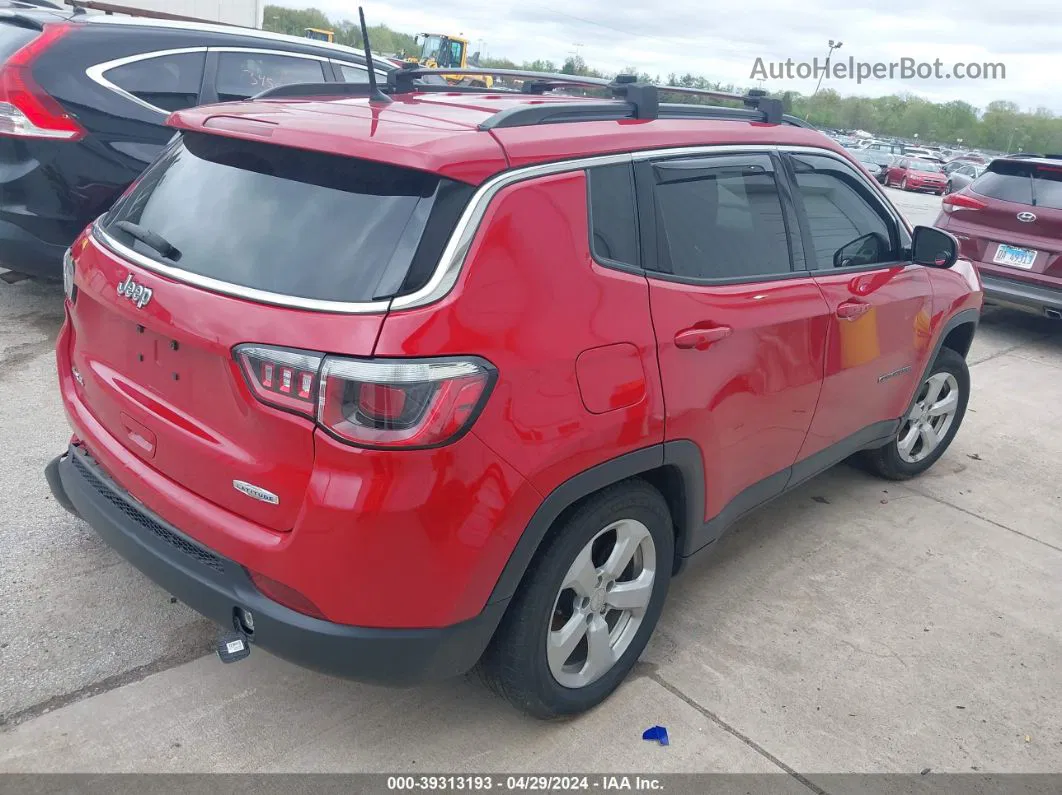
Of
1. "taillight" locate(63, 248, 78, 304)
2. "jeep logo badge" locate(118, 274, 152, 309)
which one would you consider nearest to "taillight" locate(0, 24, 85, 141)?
"taillight" locate(63, 248, 78, 304)

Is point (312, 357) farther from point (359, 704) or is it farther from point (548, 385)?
point (359, 704)

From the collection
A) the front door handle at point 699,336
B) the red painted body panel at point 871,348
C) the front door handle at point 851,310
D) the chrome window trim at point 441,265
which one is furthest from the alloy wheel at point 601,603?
the front door handle at point 851,310

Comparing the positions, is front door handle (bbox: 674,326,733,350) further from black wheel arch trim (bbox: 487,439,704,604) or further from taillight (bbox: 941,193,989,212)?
taillight (bbox: 941,193,989,212)

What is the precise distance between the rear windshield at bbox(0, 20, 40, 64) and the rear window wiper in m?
3.29

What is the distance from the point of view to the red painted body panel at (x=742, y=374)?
2744 mm

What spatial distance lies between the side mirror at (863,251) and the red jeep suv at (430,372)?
56 cm

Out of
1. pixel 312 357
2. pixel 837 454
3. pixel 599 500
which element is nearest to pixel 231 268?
pixel 312 357

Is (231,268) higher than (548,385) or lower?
higher

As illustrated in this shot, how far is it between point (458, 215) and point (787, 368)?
1.53 metres

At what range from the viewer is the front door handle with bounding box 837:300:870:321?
356 cm

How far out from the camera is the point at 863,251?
12.6ft

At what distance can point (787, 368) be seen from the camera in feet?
10.7

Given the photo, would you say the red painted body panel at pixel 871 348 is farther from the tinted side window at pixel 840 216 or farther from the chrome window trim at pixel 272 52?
the chrome window trim at pixel 272 52

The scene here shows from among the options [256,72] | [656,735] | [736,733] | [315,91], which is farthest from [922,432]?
[256,72]
